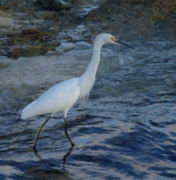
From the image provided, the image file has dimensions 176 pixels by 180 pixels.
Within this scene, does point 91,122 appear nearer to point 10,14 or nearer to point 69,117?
point 69,117

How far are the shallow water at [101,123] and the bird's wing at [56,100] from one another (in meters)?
0.52

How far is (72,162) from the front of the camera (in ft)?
19.1

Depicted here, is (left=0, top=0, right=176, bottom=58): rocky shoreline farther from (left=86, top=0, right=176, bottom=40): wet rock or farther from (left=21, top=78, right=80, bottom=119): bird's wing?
(left=21, top=78, right=80, bottom=119): bird's wing

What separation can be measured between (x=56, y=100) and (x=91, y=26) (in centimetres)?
748

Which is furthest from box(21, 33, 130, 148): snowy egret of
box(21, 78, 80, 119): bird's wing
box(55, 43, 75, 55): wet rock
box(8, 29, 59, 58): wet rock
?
box(55, 43, 75, 55): wet rock

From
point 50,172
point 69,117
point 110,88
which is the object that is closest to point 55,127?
point 69,117

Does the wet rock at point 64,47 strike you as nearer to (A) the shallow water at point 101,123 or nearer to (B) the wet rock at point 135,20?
(A) the shallow water at point 101,123

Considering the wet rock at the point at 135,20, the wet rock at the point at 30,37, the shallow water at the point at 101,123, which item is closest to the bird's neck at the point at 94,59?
the shallow water at the point at 101,123

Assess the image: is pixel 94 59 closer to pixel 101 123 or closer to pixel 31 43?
pixel 101 123

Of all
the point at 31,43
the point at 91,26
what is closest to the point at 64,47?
the point at 31,43

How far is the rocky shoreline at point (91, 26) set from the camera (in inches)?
466

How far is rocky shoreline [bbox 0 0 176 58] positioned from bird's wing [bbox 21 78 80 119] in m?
4.78

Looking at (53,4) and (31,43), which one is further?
(53,4)

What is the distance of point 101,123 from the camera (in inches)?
277
